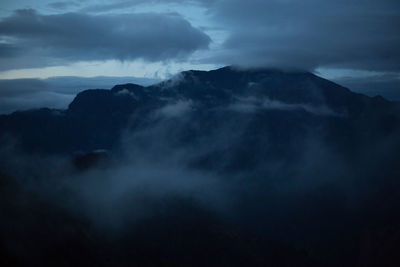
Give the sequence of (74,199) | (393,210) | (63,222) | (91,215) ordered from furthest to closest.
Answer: (393,210)
(74,199)
(91,215)
(63,222)

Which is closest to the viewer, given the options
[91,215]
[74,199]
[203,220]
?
[91,215]

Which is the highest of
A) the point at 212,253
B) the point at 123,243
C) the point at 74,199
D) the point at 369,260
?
the point at 74,199

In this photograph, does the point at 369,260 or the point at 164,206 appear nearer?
the point at 369,260

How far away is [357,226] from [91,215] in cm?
13206

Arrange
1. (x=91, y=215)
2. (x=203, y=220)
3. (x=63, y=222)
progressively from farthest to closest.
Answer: (x=203, y=220) < (x=91, y=215) < (x=63, y=222)

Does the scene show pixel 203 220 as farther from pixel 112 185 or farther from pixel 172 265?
pixel 112 185

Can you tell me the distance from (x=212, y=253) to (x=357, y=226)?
90.1m

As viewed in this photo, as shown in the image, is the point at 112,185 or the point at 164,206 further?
the point at 112,185

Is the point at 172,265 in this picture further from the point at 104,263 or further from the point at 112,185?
the point at 112,185

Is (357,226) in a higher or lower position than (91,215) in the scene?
lower

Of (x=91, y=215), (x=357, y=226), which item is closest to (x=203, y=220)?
(x=91, y=215)

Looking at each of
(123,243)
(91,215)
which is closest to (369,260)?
(123,243)

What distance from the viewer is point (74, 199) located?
481 ft

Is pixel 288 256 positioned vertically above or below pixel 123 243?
below
